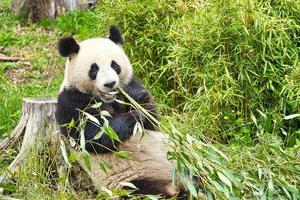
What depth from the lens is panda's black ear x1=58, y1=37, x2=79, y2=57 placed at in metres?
4.52

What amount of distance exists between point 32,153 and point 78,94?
720 mm

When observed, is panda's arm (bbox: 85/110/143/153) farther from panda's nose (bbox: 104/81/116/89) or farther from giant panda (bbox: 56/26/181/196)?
panda's nose (bbox: 104/81/116/89)

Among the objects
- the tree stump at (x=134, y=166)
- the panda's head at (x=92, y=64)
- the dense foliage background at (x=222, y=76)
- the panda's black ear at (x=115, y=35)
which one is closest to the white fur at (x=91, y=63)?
the panda's head at (x=92, y=64)

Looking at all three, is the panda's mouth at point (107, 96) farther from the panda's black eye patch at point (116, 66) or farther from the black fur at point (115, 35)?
the black fur at point (115, 35)

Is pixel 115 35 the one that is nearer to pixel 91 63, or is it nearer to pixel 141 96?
pixel 91 63

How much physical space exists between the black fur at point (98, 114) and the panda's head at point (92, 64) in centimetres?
6

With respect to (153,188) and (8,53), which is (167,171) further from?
(8,53)

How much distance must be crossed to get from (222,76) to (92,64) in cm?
166

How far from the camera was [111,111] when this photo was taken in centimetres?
457

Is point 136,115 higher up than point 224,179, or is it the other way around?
point 136,115

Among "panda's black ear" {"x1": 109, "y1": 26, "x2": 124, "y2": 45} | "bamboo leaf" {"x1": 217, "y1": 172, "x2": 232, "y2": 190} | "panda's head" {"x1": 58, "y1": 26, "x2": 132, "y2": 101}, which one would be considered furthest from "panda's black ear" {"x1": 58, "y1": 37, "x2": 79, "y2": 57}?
"bamboo leaf" {"x1": 217, "y1": 172, "x2": 232, "y2": 190}

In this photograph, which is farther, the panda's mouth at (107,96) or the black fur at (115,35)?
the black fur at (115,35)

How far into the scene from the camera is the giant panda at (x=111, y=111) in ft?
14.5

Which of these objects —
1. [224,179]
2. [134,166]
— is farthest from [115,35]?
[224,179]
